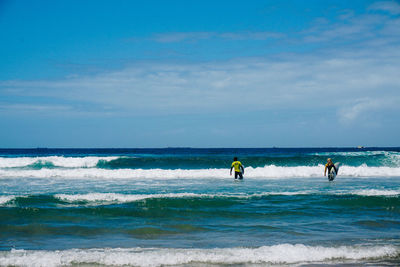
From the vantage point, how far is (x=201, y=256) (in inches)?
273

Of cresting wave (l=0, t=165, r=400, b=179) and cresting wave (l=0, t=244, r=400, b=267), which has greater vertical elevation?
cresting wave (l=0, t=165, r=400, b=179)

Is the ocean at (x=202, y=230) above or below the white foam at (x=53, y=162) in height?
below

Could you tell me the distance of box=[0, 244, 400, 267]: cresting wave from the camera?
674 centimetres

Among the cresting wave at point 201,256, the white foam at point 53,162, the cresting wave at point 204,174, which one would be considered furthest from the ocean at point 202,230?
the white foam at point 53,162

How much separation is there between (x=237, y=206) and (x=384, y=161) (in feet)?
98.6

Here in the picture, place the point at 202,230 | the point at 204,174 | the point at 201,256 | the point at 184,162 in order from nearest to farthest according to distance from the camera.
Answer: the point at 201,256 < the point at 202,230 < the point at 204,174 < the point at 184,162

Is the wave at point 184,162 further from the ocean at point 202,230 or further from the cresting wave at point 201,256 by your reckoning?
the cresting wave at point 201,256

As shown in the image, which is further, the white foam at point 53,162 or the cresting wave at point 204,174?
the white foam at point 53,162

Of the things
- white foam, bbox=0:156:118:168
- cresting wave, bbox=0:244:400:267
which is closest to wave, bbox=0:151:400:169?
white foam, bbox=0:156:118:168

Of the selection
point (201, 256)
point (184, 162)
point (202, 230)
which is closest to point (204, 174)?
point (184, 162)

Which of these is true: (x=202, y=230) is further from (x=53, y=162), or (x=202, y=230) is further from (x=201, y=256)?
(x=53, y=162)

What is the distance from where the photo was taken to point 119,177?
25.3m

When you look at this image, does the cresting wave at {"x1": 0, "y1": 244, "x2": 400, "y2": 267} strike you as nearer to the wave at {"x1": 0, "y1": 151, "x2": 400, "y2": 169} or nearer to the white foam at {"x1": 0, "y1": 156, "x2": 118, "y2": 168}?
the wave at {"x1": 0, "y1": 151, "x2": 400, "y2": 169}

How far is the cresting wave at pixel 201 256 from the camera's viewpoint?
6742 millimetres
